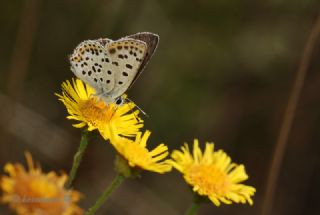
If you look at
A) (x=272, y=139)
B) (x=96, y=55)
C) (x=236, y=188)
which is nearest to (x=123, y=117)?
(x=96, y=55)

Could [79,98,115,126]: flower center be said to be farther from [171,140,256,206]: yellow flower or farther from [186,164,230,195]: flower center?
[186,164,230,195]: flower center

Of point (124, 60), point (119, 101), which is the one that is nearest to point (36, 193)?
point (119, 101)

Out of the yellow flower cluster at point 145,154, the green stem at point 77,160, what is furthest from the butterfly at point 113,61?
the green stem at point 77,160

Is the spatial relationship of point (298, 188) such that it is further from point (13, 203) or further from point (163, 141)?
point (13, 203)

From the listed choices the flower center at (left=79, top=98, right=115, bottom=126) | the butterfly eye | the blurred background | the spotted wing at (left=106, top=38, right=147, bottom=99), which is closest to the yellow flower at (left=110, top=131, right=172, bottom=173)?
the flower center at (left=79, top=98, right=115, bottom=126)

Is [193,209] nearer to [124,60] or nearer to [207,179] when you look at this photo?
[207,179]
